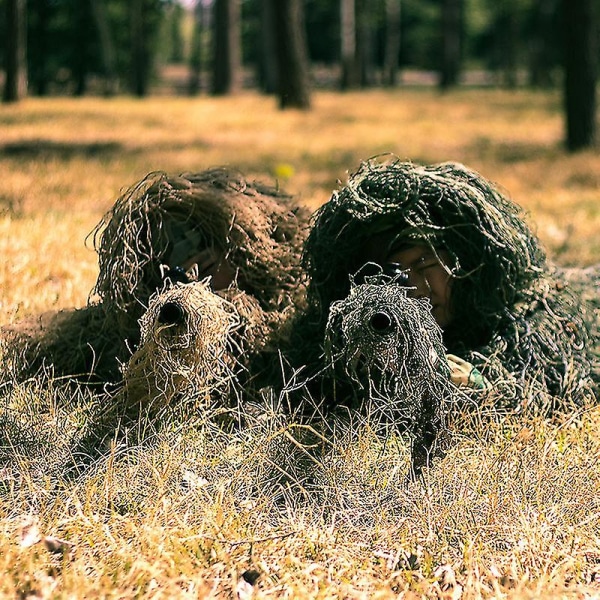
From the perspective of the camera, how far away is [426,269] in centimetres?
354

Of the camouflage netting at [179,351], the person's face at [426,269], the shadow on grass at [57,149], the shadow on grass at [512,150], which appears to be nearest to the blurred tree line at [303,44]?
the shadow on grass at [512,150]

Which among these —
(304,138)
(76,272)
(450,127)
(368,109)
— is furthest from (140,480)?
(368,109)

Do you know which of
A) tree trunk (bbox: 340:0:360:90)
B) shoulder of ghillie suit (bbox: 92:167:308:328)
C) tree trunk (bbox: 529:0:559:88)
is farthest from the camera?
tree trunk (bbox: 529:0:559:88)

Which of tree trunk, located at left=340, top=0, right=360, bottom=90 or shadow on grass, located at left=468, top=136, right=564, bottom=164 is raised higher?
tree trunk, located at left=340, top=0, right=360, bottom=90

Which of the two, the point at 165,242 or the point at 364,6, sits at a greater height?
the point at 364,6

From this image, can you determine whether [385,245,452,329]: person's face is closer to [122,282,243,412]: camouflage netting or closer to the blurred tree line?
[122,282,243,412]: camouflage netting

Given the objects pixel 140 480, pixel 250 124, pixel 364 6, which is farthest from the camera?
pixel 364 6

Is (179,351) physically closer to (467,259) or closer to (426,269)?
(426,269)

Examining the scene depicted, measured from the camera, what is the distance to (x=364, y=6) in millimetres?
40031

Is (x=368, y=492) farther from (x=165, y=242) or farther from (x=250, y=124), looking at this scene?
(x=250, y=124)

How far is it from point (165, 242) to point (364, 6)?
126 ft

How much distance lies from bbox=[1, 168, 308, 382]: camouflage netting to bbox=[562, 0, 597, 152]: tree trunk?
28.1 feet

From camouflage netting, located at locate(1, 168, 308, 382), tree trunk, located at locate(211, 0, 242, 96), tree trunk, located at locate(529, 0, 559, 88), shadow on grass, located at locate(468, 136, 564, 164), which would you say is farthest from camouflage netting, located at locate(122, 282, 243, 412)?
tree trunk, located at locate(529, 0, 559, 88)

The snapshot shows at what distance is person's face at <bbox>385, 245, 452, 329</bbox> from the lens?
3516 mm
